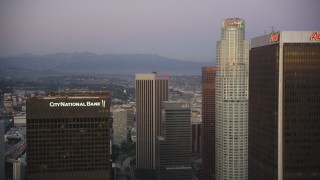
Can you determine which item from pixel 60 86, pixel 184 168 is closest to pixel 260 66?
pixel 60 86

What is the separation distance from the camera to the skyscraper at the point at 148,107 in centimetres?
4031

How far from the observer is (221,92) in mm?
30484

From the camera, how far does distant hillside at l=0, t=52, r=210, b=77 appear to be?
2302 centimetres

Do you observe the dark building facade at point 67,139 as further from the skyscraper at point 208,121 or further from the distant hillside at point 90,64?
the skyscraper at point 208,121

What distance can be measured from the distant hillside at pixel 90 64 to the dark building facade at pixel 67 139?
3.25m

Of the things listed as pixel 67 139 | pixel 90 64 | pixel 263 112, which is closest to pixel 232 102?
pixel 90 64

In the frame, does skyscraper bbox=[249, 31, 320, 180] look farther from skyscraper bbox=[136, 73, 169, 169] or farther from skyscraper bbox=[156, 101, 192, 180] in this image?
skyscraper bbox=[136, 73, 169, 169]

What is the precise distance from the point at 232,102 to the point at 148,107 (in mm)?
13256

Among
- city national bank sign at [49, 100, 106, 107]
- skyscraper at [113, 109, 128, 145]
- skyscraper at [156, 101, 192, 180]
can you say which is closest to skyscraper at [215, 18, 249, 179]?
skyscraper at [156, 101, 192, 180]

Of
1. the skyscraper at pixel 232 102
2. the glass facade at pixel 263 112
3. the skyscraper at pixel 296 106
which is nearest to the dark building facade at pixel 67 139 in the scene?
the glass facade at pixel 263 112

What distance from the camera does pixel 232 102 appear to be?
97.6 feet

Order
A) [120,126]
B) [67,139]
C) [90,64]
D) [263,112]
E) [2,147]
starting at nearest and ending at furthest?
1. [263,112]
2. [67,139]
3. [2,147]
4. [90,64]
5. [120,126]

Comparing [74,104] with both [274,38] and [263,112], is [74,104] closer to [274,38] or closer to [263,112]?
[263,112]

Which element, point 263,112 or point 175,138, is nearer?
point 263,112
